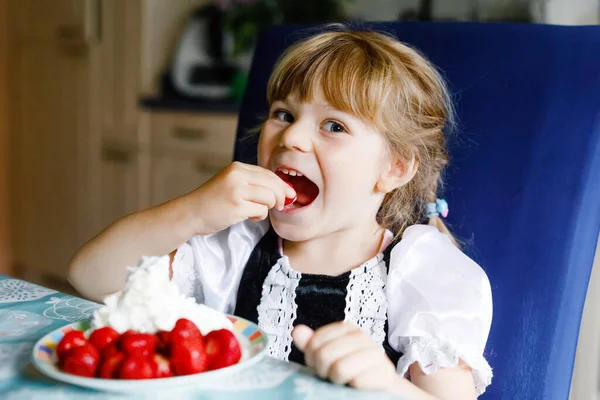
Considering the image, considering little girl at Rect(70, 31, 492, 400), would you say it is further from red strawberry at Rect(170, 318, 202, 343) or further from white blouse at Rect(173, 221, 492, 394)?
red strawberry at Rect(170, 318, 202, 343)

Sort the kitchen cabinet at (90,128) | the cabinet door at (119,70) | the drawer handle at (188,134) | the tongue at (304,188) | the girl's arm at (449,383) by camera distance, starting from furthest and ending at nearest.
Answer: the cabinet door at (119,70)
the kitchen cabinet at (90,128)
the drawer handle at (188,134)
the tongue at (304,188)
the girl's arm at (449,383)

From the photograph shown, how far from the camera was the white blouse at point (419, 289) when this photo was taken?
3.14 ft

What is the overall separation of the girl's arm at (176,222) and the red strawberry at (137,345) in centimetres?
35

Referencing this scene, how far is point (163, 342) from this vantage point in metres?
0.68

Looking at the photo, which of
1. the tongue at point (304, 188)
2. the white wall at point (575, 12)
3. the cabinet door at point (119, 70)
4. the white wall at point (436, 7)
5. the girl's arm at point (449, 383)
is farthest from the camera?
the cabinet door at point (119, 70)

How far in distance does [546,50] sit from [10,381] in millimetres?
828

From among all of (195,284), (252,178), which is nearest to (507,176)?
(252,178)

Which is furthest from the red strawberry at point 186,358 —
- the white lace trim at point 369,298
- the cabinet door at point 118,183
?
the cabinet door at point 118,183

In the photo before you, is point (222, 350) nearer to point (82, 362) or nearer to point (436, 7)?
point (82, 362)

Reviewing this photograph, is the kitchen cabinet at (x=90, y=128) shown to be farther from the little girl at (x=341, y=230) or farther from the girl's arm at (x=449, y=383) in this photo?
the girl's arm at (x=449, y=383)

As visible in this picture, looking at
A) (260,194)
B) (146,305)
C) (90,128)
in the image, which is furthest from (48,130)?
(146,305)

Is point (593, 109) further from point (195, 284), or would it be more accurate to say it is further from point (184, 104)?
point (184, 104)

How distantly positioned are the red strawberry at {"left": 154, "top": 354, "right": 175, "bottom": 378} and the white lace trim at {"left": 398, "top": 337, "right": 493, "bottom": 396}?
15.3 inches

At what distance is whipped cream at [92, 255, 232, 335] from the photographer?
0.71 meters
